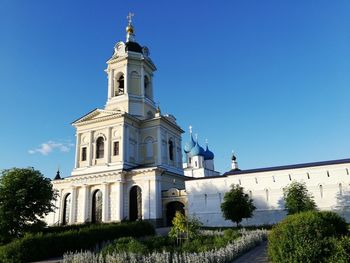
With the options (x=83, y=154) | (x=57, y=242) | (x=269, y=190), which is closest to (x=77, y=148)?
(x=83, y=154)

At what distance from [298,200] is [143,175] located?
1597 cm

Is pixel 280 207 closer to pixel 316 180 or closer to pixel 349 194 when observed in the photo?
pixel 316 180

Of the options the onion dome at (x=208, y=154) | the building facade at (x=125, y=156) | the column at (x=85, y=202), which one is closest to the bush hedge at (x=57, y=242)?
the building facade at (x=125, y=156)

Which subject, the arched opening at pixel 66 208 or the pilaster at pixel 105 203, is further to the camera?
the arched opening at pixel 66 208

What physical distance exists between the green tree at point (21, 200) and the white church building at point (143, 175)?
1096cm

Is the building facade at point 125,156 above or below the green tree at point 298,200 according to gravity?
above

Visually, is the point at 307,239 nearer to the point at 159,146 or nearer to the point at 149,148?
the point at 159,146

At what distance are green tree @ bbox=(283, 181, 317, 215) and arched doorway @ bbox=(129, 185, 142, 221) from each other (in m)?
15.5

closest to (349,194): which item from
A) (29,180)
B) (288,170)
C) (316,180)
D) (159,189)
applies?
(316,180)

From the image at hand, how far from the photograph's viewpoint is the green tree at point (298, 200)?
23016 mm

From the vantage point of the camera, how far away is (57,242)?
55.9 feet

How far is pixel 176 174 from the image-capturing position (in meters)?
36.5

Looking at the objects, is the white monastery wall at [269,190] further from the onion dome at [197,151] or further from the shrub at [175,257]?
the onion dome at [197,151]

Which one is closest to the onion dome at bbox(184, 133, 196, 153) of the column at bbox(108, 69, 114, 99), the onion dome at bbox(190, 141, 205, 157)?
the onion dome at bbox(190, 141, 205, 157)
